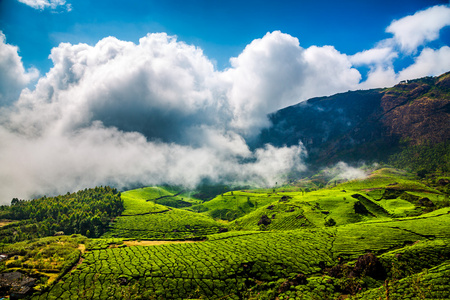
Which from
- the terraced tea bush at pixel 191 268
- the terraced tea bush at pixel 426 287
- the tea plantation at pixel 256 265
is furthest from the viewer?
the terraced tea bush at pixel 191 268

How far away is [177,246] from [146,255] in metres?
19.1

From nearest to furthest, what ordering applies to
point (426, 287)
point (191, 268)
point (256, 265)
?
1. point (426, 287)
2. point (191, 268)
3. point (256, 265)

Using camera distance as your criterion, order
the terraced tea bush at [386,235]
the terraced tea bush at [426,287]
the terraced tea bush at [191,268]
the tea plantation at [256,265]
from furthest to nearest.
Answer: the terraced tea bush at [386,235] < the terraced tea bush at [191,268] < the tea plantation at [256,265] < the terraced tea bush at [426,287]

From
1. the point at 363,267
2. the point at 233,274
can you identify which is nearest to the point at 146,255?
the point at 233,274

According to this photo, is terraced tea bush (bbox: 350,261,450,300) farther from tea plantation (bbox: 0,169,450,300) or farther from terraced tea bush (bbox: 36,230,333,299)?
terraced tea bush (bbox: 36,230,333,299)

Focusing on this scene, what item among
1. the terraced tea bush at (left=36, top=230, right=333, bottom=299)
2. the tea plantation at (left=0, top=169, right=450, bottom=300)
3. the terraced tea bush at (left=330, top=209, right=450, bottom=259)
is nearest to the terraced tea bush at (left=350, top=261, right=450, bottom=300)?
the tea plantation at (left=0, top=169, right=450, bottom=300)

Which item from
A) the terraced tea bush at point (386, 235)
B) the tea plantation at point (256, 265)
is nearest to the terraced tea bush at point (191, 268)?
the tea plantation at point (256, 265)

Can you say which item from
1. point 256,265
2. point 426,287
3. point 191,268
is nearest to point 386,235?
point 426,287

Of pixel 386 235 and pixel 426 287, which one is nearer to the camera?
pixel 426 287

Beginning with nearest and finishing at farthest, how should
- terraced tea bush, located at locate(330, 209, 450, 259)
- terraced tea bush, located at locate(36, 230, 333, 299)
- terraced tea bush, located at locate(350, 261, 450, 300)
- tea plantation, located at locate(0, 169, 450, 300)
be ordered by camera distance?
terraced tea bush, located at locate(350, 261, 450, 300) → tea plantation, located at locate(0, 169, 450, 300) → terraced tea bush, located at locate(36, 230, 333, 299) → terraced tea bush, located at locate(330, 209, 450, 259)

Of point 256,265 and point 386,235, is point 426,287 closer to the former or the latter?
point 256,265

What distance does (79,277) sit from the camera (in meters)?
89.8

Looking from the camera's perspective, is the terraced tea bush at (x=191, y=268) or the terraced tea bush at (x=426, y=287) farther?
the terraced tea bush at (x=191, y=268)

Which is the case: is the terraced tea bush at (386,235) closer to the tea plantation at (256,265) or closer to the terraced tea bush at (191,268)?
the tea plantation at (256,265)
